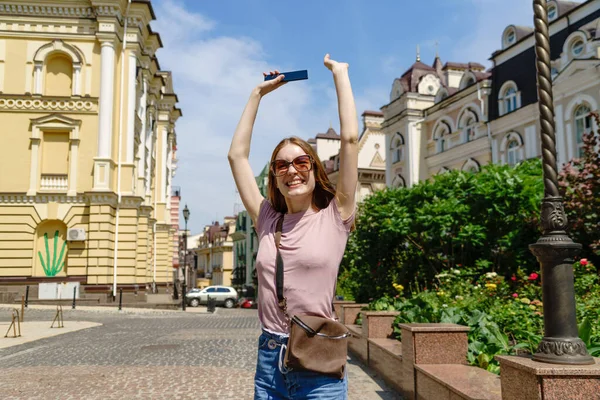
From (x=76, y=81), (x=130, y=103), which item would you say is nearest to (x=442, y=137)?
(x=130, y=103)

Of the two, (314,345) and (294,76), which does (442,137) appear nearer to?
(294,76)

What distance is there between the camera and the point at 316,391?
2402mm

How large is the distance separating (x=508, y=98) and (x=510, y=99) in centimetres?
16

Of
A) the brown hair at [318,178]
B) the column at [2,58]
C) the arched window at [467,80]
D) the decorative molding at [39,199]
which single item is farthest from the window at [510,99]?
the brown hair at [318,178]

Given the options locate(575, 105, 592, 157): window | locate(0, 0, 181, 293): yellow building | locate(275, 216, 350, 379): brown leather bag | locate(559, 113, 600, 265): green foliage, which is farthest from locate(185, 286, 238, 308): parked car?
locate(275, 216, 350, 379): brown leather bag

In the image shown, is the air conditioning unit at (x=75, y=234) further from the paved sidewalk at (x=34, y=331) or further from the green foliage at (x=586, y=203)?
the green foliage at (x=586, y=203)

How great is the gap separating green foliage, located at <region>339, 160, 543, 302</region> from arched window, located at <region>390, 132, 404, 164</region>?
22.3 m

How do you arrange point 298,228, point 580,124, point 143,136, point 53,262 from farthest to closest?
1. point 143,136
2. point 53,262
3. point 580,124
4. point 298,228

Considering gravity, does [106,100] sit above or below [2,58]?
below

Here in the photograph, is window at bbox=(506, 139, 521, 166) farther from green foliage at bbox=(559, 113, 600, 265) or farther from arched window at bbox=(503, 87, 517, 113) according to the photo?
green foliage at bbox=(559, 113, 600, 265)

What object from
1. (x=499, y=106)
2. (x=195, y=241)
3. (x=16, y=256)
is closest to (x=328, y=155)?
(x=499, y=106)

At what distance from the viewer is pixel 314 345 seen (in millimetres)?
2395

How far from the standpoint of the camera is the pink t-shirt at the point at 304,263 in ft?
8.07

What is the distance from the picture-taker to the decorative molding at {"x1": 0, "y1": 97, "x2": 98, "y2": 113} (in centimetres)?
2747
